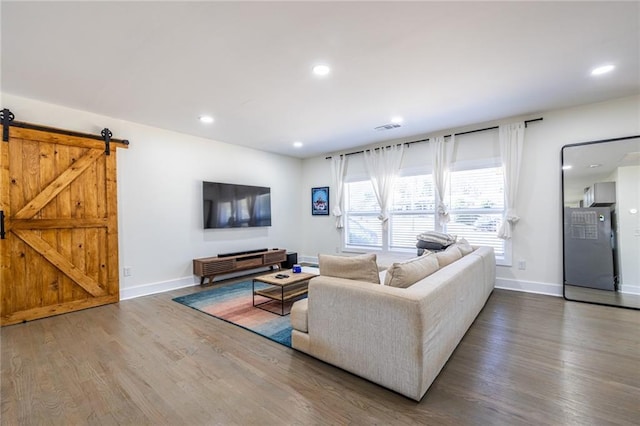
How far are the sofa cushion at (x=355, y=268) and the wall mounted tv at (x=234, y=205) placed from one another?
11.0ft

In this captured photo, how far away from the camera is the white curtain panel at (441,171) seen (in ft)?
15.6

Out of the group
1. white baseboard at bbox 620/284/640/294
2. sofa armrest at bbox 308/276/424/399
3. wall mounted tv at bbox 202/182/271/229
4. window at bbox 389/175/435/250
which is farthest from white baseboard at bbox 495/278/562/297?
wall mounted tv at bbox 202/182/271/229

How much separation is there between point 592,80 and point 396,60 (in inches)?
90.9

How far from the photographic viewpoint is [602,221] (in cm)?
367

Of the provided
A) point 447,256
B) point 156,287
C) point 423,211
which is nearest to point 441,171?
point 423,211

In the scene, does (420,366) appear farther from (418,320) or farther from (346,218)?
(346,218)

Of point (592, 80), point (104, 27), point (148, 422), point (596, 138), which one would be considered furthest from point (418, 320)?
point (596, 138)

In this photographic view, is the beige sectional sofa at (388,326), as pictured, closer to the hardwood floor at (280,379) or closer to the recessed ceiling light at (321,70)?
the hardwood floor at (280,379)

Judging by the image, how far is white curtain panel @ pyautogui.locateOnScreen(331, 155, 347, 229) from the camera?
6.18 metres

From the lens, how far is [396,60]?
257 cm

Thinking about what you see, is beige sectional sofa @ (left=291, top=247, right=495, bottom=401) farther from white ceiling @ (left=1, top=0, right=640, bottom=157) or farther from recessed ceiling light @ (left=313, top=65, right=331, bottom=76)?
recessed ceiling light @ (left=313, top=65, right=331, bottom=76)

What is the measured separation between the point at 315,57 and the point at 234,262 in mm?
3727

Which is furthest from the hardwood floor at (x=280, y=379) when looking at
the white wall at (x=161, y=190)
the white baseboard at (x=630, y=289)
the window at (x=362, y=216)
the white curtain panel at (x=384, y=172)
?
the window at (x=362, y=216)

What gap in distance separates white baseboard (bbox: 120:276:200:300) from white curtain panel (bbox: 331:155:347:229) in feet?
10.2
